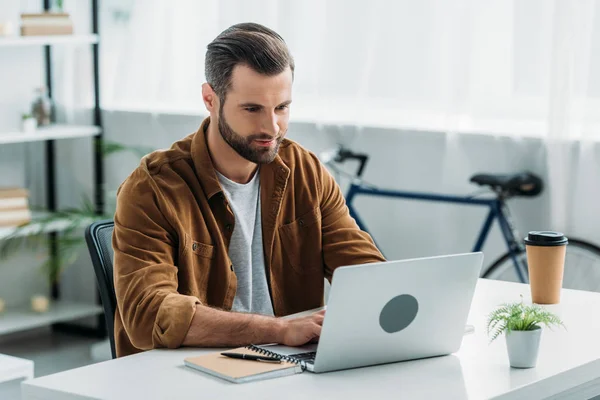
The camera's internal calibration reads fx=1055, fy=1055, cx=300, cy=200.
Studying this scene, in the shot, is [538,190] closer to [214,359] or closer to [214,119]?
[214,119]

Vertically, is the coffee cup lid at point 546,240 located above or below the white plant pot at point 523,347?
above

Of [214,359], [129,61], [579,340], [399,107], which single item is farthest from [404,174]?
[214,359]

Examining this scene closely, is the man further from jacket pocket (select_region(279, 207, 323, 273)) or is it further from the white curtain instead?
the white curtain

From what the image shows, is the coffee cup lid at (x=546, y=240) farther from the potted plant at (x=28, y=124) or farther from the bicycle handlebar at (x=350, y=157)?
the potted plant at (x=28, y=124)

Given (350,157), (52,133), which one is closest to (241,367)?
(350,157)

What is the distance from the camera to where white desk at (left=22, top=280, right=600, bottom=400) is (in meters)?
1.52

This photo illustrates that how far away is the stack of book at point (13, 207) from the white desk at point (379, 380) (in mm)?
2633

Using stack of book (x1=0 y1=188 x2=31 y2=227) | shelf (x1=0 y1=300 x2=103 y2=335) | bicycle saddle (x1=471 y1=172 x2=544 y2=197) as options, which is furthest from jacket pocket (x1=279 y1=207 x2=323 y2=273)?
shelf (x1=0 y1=300 x2=103 y2=335)

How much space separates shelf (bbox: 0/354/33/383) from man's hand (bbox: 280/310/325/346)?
4.96ft

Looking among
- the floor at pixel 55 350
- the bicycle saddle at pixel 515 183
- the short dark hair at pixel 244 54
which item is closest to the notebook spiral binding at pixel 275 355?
the short dark hair at pixel 244 54

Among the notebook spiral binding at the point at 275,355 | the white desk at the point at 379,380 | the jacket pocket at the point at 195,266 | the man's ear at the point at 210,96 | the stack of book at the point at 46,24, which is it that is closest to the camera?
the white desk at the point at 379,380

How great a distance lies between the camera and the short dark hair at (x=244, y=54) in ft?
6.66

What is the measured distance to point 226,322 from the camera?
1766 millimetres

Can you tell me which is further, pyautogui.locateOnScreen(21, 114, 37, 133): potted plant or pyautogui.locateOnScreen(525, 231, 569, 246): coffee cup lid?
pyautogui.locateOnScreen(21, 114, 37, 133): potted plant
